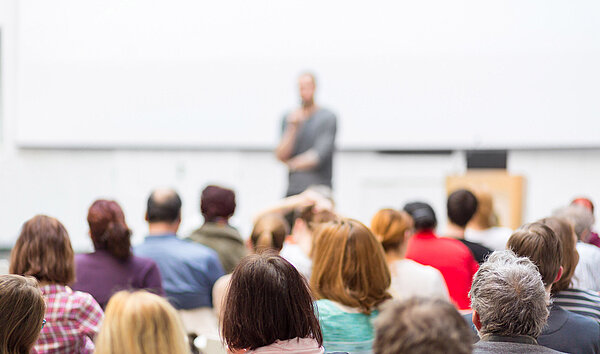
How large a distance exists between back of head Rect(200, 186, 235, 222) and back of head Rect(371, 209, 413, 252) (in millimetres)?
935

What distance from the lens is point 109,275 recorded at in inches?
111

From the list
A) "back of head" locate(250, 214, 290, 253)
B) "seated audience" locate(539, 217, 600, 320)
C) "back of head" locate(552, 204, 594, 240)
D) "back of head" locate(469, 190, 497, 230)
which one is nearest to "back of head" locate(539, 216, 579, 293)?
"seated audience" locate(539, 217, 600, 320)

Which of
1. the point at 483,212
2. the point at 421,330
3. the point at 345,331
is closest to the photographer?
the point at 421,330

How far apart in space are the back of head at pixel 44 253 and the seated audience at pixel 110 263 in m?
0.35

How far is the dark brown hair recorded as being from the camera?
1.78 metres

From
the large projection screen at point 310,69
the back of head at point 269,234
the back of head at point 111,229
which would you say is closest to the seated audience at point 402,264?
the back of head at point 269,234

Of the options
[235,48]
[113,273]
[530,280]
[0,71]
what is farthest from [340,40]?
[530,280]

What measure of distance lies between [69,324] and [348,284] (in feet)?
3.04

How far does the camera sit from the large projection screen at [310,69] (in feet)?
20.6

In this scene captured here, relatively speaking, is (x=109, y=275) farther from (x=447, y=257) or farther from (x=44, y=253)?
(x=447, y=257)

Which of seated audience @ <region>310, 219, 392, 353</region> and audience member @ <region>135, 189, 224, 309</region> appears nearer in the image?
seated audience @ <region>310, 219, 392, 353</region>

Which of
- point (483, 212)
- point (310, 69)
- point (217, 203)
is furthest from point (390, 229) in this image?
point (310, 69)

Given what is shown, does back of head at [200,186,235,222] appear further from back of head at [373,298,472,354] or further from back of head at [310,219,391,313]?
back of head at [373,298,472,354]

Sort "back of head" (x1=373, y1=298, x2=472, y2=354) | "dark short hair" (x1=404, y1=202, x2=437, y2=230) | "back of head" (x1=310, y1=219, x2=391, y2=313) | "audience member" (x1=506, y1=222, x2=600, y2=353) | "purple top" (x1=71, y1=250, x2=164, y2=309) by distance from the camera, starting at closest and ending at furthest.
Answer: "back of head" (x1=373, y1=298, x2=472, y2=354) < "audience member" (x1=506, y1=222, x2=600, y2=353) < "back of head" (x1=310, y1=219, x2=391, y2=313) < "purple top" (x1=71, y1=250, x2=164, y2=309) < "dark short hair" (x1=404, y1=202, x2=437, y2=230)
